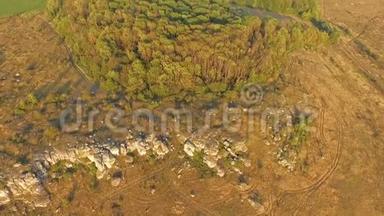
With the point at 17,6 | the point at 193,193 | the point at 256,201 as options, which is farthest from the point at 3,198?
the point at 17,6

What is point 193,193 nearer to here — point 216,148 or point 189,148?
point 189,148

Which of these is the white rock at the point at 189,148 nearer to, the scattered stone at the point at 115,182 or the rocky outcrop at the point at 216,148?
the rocky outcrop at the point at 216,148

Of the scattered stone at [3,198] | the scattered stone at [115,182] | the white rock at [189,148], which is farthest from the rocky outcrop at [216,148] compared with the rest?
the scattered stone at [3,198]

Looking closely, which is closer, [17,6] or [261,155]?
[261,155]

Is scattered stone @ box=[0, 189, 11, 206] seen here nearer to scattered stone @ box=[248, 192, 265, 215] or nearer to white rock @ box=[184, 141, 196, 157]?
white rock @ box=[184, 141, 196, 157]

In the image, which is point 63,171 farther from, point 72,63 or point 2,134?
point 72,63
